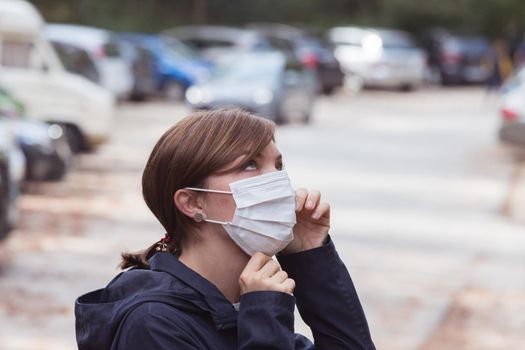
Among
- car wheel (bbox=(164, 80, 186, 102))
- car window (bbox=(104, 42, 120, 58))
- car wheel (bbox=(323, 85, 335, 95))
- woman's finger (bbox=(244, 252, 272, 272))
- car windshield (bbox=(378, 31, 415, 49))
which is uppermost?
woman's finger (bbox=(244, 252, 272, 272))

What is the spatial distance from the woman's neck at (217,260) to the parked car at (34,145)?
36.9 ft

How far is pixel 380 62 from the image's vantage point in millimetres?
38250

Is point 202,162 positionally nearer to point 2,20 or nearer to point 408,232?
point 408,232

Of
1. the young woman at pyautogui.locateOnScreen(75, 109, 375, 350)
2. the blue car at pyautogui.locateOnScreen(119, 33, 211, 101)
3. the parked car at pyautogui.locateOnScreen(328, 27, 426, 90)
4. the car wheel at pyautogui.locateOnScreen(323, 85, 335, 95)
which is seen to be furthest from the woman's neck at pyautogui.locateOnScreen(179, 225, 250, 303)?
the parked car at pyautogui.locateOnScreen(328, 27, 426, 90)

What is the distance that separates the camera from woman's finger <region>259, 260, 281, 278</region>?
2555mm

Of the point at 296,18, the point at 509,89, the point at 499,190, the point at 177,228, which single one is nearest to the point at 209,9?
the point at 296,18

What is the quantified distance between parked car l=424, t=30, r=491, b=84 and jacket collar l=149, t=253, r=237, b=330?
40.8 m

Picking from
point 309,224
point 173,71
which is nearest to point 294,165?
point 173,71

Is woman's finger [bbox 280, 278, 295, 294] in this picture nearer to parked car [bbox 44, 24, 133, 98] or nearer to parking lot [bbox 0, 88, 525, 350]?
parking lot [bbox 0, 88, 525, 350]

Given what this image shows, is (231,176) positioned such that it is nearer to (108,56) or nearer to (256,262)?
(256,262)

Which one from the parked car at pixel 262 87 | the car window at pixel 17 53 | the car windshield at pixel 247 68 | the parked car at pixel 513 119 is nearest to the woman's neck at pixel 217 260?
the car window at pixel 17 53

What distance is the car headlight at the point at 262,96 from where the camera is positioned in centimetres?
2322

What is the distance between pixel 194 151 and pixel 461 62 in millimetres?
41256

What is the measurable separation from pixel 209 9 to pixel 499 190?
33.5 m
